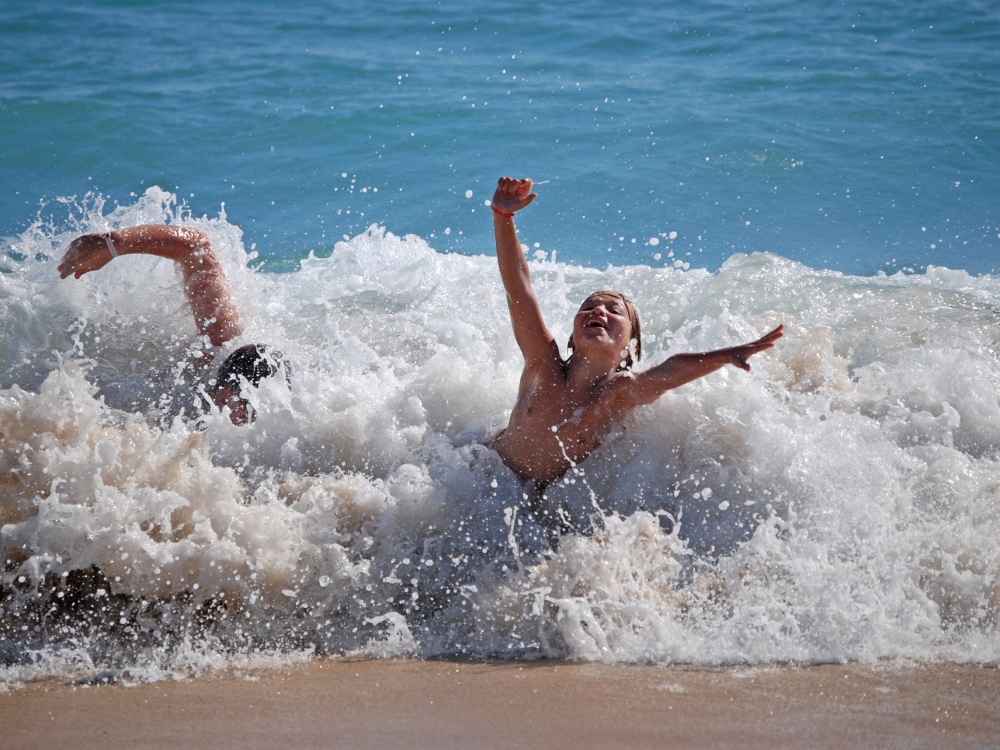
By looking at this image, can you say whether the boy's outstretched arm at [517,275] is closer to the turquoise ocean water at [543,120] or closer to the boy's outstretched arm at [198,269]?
the boy's outstretched arm at [198,269]

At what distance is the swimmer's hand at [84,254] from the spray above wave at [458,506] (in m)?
0.83

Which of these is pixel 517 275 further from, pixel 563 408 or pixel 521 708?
pixel 521 708

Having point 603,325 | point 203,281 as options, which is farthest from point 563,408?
point 203,281

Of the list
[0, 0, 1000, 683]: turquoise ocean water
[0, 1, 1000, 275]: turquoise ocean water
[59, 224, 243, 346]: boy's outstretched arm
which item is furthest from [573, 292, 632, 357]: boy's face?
[0, 1, 1000, 275]: turquoise ocean water

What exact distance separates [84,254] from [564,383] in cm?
266

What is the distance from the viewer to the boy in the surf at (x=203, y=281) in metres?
4.88

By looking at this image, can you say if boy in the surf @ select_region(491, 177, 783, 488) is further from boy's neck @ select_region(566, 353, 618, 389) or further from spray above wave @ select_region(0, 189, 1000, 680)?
spray above wave @ select_region(0, 189, 1000, 680)

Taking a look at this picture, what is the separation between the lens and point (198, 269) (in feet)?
18.0

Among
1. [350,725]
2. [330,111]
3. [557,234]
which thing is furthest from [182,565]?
[330,111]

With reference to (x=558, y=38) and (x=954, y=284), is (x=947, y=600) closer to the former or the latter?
(x=954, y=284)

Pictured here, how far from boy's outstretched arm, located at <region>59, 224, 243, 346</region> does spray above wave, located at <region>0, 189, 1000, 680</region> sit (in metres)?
0.17

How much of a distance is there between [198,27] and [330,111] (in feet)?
11.3

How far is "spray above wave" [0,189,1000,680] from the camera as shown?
11.1ft

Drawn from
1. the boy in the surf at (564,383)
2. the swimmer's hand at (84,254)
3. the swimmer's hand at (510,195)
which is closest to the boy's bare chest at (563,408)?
the boy in the surf at (564,383)
